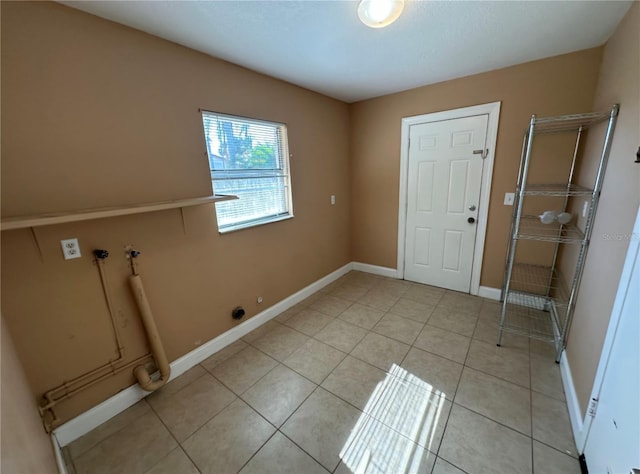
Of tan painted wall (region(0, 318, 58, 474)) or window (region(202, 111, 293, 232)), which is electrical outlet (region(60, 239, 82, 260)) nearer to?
tan painted wall (region(0, 318, 58, 474))

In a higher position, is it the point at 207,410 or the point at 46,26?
the point at 46,26

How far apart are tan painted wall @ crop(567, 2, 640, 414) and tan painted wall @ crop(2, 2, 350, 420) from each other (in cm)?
245

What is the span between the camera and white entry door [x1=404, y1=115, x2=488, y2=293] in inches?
110

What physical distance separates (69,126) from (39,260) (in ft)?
2.42

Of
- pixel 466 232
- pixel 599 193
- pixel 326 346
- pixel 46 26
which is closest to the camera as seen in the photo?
pixel 46 26

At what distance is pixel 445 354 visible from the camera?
6.99ft

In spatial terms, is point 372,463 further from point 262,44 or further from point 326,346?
point 262,44

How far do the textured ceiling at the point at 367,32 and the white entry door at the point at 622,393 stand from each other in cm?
148

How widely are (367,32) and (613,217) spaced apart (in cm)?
185

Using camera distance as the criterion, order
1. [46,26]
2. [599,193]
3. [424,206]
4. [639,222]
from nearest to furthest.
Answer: [639,222] → [46,26] → [599,193] → [424,206]

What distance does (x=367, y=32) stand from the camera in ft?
5.69

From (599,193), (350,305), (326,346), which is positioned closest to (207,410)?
(326,346)

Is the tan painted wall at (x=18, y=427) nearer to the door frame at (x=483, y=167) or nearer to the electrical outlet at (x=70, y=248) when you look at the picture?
the electrical outlet at (x=70, y=248)

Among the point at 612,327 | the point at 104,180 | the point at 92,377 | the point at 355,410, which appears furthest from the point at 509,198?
the point at 92,377
